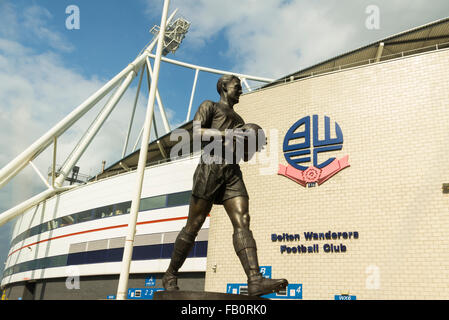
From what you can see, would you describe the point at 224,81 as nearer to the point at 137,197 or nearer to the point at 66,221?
the point at 137,197

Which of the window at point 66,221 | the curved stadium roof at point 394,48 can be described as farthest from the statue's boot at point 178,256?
the window at point 66,221

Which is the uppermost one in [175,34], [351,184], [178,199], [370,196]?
[175,34]

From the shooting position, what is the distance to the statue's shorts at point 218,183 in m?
4.55

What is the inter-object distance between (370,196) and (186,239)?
39.7ft

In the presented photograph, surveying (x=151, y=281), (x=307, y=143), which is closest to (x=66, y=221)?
(x=151, y=281)

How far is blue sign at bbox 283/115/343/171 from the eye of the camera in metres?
16.3

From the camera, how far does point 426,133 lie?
572 inches

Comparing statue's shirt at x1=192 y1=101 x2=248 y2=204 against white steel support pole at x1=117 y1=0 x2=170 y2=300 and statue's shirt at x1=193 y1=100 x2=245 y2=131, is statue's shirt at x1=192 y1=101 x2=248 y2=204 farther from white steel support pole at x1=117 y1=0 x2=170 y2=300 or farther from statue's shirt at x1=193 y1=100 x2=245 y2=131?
white steel support pole at x1=117 y1=0 x2=170 y2=300

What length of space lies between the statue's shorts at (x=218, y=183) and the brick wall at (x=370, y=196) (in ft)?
36.9

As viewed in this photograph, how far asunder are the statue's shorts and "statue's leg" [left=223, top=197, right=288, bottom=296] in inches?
3.9

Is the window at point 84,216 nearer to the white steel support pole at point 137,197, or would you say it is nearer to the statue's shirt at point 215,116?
the white steel support pole at point 137,197

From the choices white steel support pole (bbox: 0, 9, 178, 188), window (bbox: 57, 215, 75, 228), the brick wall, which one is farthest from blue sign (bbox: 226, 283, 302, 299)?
window (bbox: 57, 215, 75, 228)

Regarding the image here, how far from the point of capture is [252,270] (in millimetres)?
3932
